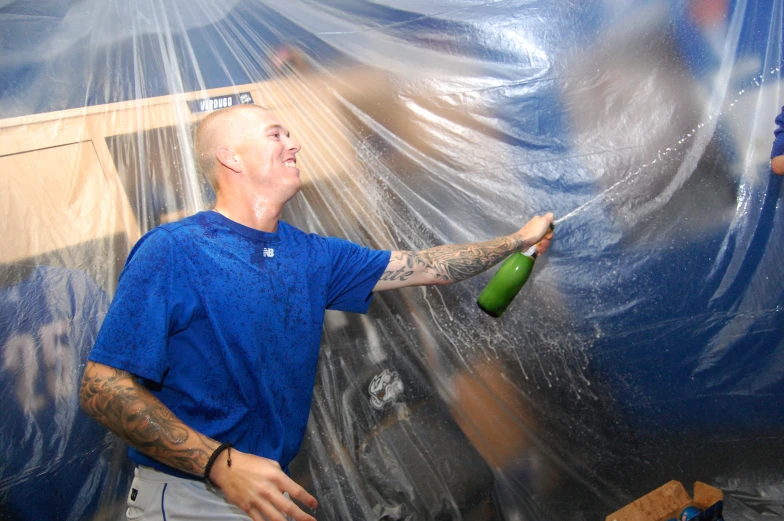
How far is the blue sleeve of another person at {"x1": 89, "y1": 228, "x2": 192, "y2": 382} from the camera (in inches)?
33.1

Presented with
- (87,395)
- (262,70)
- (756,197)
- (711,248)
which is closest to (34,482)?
(87,395)

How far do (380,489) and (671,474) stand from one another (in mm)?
942

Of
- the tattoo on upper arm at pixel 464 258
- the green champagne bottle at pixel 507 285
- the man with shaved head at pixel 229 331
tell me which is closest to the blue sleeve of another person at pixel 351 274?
the man with shaved head at pixel 229 331

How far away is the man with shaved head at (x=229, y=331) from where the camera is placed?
84cm

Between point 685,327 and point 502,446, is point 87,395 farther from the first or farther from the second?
point 685,327

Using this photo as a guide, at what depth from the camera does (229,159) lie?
119 centimetres

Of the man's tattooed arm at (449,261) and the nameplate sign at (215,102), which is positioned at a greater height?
the nameplate sign at (215,102)

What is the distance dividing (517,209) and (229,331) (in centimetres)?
98

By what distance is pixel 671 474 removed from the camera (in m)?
1.60

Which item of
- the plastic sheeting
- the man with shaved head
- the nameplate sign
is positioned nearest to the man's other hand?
the man with shaved head

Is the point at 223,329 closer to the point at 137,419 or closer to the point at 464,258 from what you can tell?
the point at 137,419

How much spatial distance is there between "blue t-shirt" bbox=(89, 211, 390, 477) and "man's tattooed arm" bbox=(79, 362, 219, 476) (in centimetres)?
3

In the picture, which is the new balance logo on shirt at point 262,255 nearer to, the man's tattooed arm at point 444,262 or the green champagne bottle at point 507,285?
the man's tattooed arm at point 444,262

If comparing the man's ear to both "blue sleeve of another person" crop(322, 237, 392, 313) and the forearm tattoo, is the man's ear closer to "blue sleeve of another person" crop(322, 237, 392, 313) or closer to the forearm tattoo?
"blue sleeve of another person" crop(322, 237, 392, 313)
